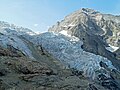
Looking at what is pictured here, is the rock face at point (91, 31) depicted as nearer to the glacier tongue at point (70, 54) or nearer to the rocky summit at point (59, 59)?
the rocky summit at point (59, 59)

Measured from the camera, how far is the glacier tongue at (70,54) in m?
89.4

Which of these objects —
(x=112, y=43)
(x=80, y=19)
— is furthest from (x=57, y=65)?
(x=112, y=43)

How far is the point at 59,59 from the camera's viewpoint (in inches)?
3516

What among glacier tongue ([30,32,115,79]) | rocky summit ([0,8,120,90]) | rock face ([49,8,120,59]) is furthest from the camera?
rock face ([49,8,120,59])

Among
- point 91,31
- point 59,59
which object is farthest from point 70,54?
point 91,31

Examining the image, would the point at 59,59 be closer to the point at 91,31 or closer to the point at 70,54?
the point at 70,54

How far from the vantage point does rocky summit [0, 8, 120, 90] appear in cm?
4019

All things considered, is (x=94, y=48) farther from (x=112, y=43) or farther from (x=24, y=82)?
(x=24, y=82)

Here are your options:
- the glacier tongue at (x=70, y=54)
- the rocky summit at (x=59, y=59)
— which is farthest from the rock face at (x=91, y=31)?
the glacier tongue at (x=70, y=54)

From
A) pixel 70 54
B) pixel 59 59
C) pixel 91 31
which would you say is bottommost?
pixel 59 59

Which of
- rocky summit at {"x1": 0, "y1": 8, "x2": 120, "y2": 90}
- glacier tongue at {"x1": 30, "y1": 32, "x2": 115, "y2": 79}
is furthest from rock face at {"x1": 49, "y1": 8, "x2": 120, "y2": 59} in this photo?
glacier tongue at {"x1": 30, "y1": 32, "x2": 115, "y2": 79}

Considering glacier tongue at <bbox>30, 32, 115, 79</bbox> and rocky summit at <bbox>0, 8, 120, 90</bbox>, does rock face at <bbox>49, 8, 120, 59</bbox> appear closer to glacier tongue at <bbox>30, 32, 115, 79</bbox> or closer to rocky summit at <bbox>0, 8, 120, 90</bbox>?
rocky summit at <bbox>0, 8, 120, 90</bbox>

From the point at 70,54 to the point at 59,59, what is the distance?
8.11 m

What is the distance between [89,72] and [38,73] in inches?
1807
